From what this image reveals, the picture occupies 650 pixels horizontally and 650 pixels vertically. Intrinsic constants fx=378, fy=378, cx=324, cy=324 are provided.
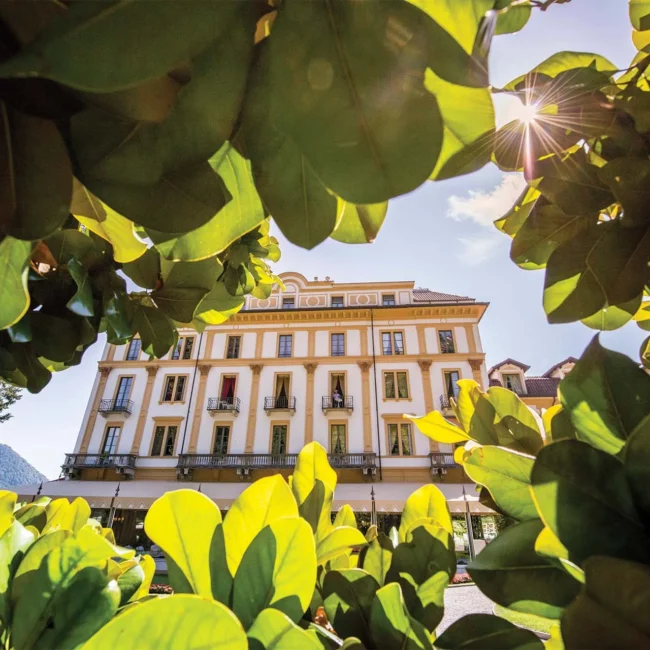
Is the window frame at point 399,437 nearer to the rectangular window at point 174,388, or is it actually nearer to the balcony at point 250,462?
the balcony at point 250,462

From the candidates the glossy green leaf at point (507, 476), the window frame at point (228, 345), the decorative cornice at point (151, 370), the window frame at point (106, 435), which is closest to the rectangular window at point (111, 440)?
the window frame at point (106, 435)

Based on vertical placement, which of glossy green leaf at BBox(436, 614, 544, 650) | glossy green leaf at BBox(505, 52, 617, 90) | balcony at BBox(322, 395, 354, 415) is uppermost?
balcony at BBox(322, 395, 354, 415)

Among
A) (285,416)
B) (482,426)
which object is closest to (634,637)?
(482,426)

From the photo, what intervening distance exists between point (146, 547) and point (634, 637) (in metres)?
14.0

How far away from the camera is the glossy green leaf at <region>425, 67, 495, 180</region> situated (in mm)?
233

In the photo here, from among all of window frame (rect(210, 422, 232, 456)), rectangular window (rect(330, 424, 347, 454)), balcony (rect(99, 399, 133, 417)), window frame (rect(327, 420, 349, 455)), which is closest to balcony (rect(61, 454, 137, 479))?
Answer: balcony (rect(99, 399, 133, 417))

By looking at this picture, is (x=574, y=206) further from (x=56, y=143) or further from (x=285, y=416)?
(x=285, y=416)

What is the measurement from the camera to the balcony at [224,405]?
12.2m

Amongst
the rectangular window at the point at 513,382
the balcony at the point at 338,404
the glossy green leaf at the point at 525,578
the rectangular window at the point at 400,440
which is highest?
the rectangular window at the point at 513,382

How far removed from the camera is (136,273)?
0.57 meters

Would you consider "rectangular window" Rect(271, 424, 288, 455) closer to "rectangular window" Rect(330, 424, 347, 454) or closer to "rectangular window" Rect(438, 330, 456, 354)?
"rectangular window" Rect(330, 424, 347, 454)

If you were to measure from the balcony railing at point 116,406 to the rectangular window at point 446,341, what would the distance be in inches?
418

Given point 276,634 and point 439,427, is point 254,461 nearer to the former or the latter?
point 439,427

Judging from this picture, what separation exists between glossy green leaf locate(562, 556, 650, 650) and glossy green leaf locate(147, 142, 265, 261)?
31cm
